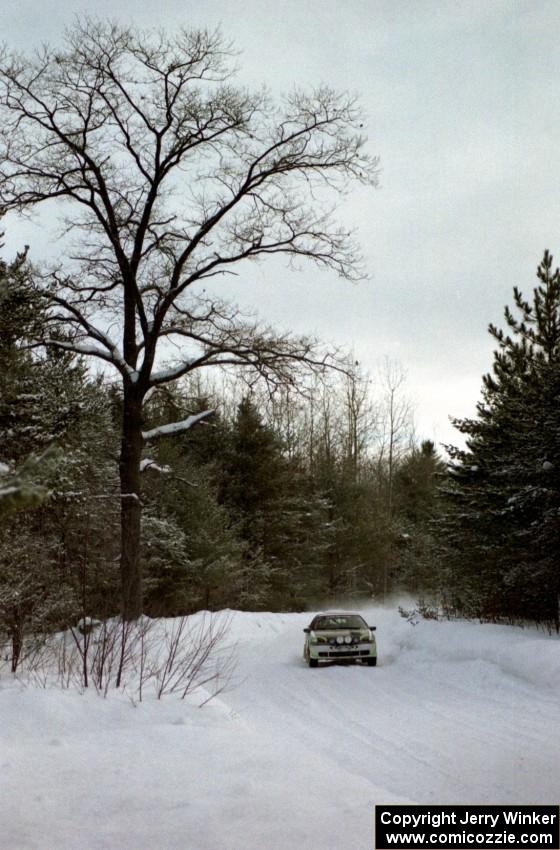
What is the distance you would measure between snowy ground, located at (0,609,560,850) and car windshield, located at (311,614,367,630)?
3.72 metres

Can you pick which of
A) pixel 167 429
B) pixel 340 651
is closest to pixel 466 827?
pixel 340 651

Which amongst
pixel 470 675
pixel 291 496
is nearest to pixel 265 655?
A: pixel 470 675

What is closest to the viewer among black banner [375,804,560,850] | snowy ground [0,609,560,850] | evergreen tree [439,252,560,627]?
snowy ground [0,609,560,850]

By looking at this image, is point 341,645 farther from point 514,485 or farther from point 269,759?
point 269,759

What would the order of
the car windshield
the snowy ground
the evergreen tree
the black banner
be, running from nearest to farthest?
the snowy ground, the black banner, the evergreen tree, the car windshield

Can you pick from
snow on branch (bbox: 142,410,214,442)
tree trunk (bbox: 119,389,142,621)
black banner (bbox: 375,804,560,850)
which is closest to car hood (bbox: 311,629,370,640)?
tree trunk (bbox: 119,389,142,621)

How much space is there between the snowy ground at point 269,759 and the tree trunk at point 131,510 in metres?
4.97

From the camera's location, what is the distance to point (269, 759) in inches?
252

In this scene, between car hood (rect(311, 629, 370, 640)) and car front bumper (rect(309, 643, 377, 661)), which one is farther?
car hood (rect(311, 629, 370, 640))

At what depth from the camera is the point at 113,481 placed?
72.9 ft

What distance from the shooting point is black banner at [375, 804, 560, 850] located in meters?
4.79

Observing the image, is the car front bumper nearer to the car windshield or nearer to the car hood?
the car hood

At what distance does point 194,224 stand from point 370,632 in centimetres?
1165

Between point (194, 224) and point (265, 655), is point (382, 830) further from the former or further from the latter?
point (194, 224)
